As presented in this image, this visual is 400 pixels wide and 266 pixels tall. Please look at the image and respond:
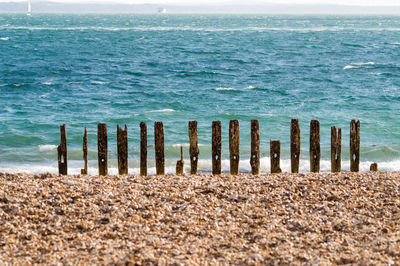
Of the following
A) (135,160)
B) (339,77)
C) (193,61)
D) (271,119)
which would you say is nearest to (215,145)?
(135,160)

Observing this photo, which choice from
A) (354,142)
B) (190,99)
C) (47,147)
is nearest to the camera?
(354,142)

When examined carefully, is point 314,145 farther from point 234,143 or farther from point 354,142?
point 234,143

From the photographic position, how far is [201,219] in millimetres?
9070

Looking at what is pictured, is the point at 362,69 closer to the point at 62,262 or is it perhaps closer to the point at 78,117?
the point at 78,117

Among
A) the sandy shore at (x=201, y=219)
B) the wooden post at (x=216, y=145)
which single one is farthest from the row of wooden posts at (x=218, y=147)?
the sandy shore at (x=201, y=219)

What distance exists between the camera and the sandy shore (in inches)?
301

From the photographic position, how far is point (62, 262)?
24.3 ft

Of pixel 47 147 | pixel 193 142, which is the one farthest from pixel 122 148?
pixel 47 147

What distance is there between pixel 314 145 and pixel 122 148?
14.2ft

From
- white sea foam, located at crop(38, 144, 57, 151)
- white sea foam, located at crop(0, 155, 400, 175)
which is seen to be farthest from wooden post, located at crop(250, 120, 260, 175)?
white sea foam, located at crop(38, 144, 57, 151)

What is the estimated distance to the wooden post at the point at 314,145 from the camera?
12352 millimetres

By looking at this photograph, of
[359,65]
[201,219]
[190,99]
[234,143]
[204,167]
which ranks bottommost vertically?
[204,167]

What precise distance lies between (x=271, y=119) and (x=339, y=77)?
15.6m

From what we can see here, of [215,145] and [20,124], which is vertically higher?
[215,145]
